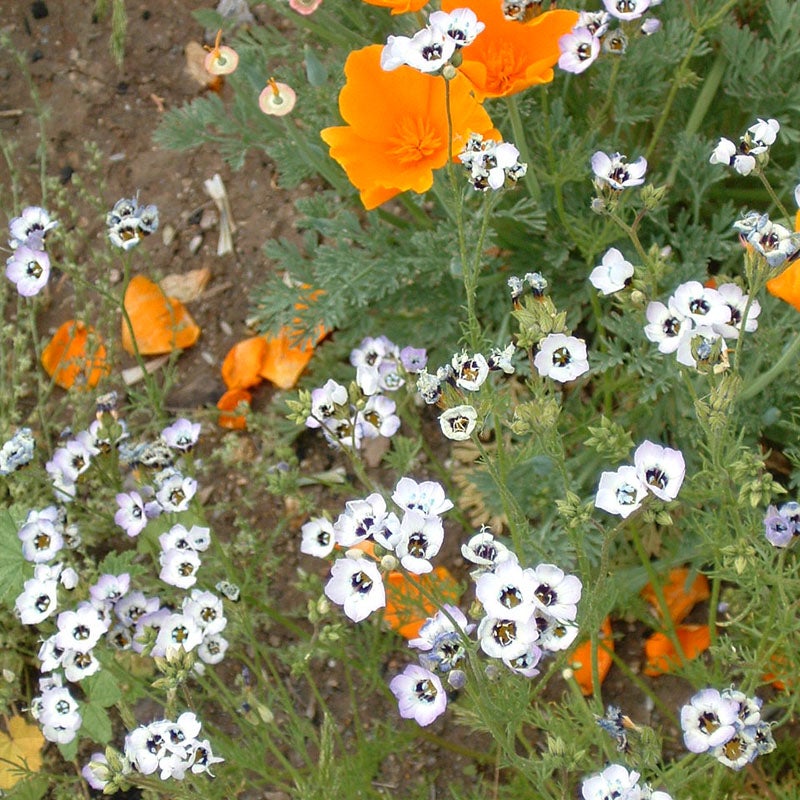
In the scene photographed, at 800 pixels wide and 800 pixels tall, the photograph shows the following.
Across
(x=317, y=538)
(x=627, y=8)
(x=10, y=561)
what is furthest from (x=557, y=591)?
(x=10, y=561)

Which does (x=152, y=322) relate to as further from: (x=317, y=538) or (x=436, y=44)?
(x=436, y=44)

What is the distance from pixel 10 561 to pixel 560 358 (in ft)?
4.11

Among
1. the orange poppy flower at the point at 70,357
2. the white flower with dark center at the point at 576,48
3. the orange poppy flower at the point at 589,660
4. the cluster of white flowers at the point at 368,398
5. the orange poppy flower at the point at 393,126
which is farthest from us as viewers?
A: the orange poppy flower at the point at 70,357

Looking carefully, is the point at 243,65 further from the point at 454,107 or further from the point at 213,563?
the point at 213,563

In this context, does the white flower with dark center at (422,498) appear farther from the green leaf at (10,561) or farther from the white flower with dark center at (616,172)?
the green leaf at (10,561)

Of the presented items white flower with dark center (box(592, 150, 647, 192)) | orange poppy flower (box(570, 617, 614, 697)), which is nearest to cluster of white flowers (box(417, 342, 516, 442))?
white flower with dark center (box(592, 150, 647, 192))

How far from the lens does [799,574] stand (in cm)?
191

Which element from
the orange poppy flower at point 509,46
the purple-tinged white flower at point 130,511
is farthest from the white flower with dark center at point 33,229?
the orange poppy flower at point 509,46

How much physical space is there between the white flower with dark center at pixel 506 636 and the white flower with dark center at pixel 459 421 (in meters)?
0.26

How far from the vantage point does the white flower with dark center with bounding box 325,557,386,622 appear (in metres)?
1.54

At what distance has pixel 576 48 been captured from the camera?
6.31ft

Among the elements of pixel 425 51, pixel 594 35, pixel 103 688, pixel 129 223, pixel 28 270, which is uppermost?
pixel 425 51

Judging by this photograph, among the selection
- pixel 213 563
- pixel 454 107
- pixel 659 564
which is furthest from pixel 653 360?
pixel 213 563

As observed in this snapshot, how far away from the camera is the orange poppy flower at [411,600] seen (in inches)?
81.1
